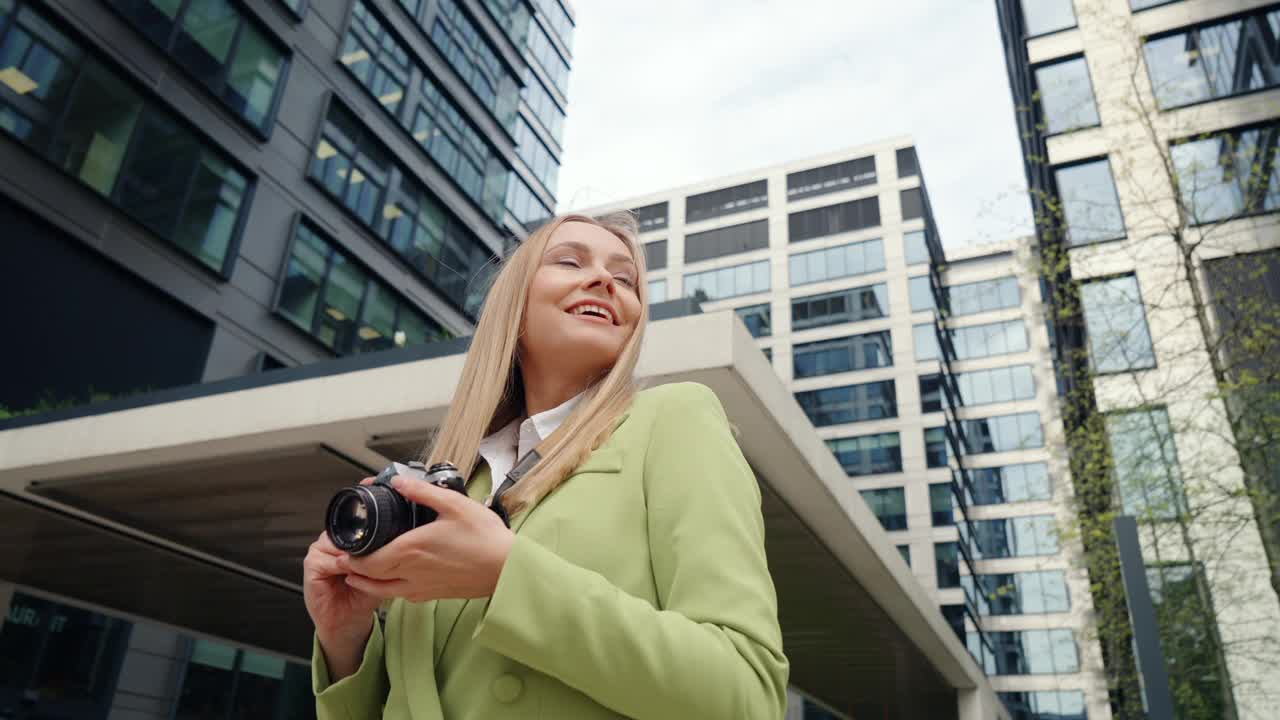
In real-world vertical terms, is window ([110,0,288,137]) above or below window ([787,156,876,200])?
below

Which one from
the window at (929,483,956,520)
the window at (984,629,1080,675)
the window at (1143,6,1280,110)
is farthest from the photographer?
the window at (984,629,1080,675)

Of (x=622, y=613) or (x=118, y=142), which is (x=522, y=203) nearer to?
(x=118, y=142)

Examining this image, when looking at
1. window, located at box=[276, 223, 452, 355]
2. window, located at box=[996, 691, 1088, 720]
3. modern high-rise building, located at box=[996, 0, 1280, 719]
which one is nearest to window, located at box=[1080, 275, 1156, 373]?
modern high-rise building, located at box=[996, 0, 1280, 719]

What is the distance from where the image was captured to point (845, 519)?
7316 millimetres

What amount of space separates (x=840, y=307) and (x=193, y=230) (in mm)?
35851

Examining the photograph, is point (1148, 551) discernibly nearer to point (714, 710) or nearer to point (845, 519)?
point (845, 519)

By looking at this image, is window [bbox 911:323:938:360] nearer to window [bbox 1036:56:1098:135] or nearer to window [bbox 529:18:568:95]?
window [bbox 529:18:568:95]

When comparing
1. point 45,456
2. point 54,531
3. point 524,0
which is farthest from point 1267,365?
point 524,0

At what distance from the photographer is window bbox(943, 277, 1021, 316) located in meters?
53.5

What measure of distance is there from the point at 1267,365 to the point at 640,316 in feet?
39.2

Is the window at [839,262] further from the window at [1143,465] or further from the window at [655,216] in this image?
the window at [1143,465]

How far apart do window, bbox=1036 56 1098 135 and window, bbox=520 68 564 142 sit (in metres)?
17.3

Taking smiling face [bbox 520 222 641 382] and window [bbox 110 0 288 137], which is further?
window [bbox 110 0 288 137]

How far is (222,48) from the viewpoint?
1683 centimetres
